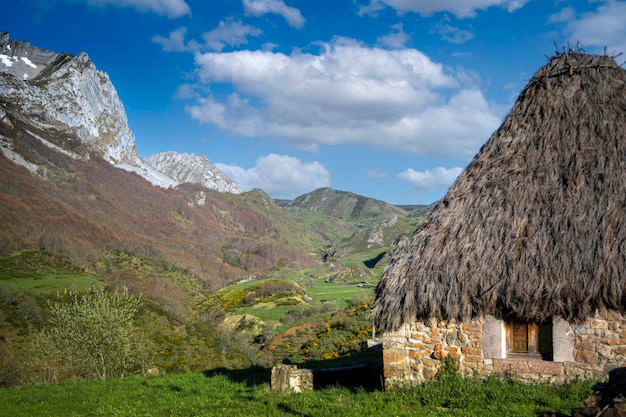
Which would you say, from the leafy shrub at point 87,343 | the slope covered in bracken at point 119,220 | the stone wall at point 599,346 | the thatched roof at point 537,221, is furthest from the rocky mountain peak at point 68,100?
the stone wall at point 599,346

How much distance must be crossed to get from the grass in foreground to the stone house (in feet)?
2.28

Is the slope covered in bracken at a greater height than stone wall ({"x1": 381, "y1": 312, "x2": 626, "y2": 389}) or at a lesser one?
greater

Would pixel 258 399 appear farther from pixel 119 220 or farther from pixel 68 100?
pixel 68 100

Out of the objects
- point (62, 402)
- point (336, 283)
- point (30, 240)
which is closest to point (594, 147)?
point (62, 402)

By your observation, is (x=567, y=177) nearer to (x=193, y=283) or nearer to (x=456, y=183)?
(x=456, y=183)

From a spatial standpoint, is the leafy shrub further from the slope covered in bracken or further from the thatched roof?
the slope covered in bracken

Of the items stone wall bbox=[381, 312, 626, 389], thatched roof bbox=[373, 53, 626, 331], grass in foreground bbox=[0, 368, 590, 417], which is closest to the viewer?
grass in foreground bbox=[0, 368, 590, 417]

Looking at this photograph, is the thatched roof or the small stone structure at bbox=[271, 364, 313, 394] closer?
the thatched roof

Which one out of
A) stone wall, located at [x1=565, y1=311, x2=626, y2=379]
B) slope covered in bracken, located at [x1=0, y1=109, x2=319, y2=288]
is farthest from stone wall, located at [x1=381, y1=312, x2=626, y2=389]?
slope covered in bracken, located at [x1=0, y1=109, x2=319, y2=288]

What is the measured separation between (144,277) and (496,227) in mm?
68075

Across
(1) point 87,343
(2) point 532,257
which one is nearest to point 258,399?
(2) point 532,257

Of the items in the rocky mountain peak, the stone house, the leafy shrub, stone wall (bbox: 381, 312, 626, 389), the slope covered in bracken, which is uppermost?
the rocky mountain peak

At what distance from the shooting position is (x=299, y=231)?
188375 millimetres

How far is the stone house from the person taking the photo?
8.44m
